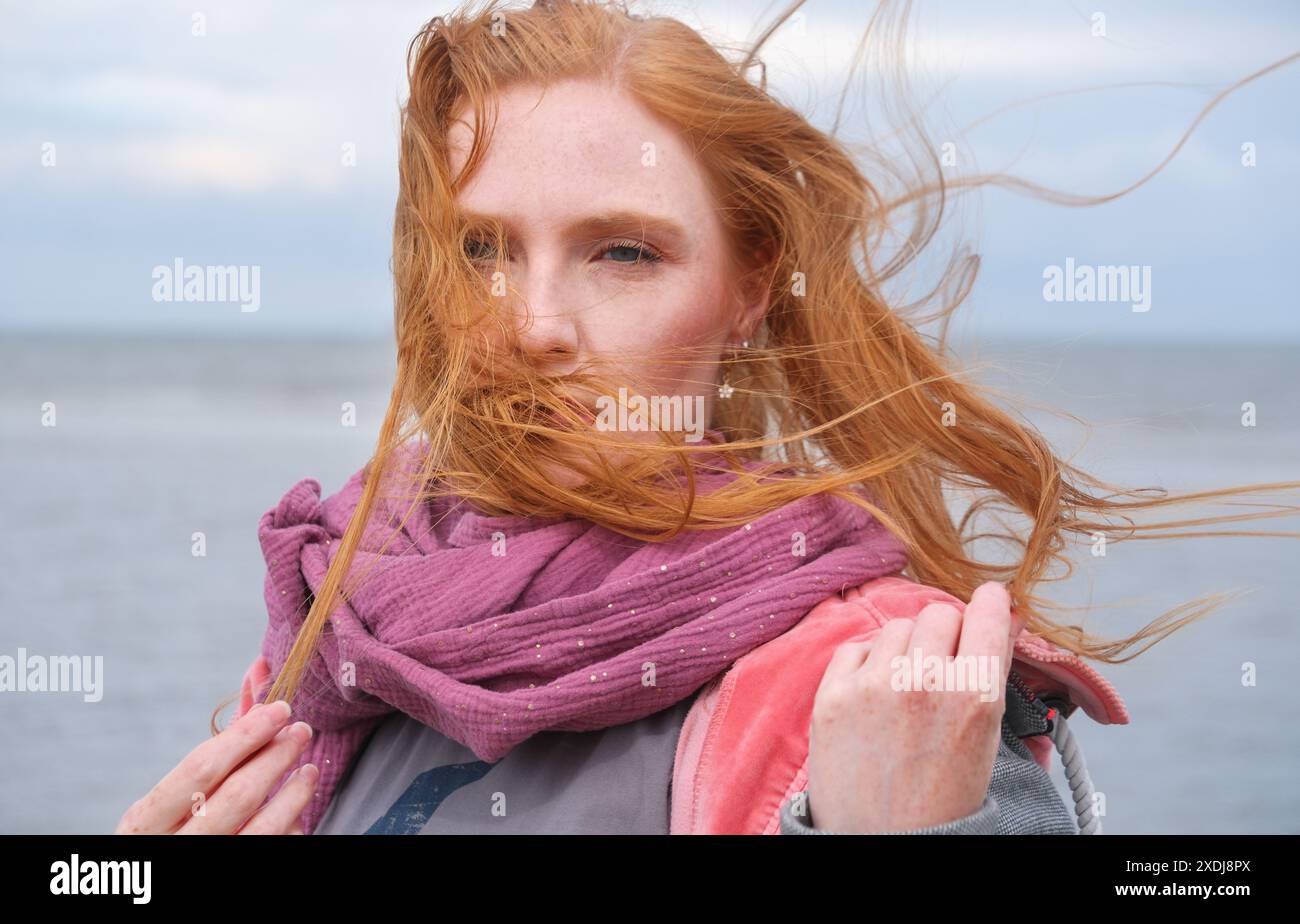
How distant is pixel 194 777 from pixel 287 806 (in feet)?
0.38

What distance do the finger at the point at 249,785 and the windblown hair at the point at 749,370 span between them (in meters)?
A: 0.13

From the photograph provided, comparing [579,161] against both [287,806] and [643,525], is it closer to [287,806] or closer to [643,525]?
[643,525]

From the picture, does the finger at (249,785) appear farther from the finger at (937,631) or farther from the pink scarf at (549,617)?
the finger at (937,631)

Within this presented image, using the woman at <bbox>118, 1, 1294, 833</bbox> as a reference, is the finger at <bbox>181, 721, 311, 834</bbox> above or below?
below

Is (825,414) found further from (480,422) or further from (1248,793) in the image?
(1248,793)

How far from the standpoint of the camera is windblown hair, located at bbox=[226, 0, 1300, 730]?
145cm

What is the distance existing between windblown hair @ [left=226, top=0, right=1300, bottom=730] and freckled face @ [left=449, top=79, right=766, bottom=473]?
0.07 ft

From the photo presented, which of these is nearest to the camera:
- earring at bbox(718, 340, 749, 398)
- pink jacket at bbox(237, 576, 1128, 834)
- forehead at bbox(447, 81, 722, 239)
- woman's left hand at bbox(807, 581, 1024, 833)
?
woman's left hand at bbox(807, 581, 1024, 833)

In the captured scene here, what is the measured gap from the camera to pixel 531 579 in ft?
4.65

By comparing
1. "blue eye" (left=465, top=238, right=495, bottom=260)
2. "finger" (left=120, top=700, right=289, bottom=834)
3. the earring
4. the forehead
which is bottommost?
"finger" (left=120, top=700, right=289, bottom=834)

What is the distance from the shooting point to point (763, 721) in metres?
1.27

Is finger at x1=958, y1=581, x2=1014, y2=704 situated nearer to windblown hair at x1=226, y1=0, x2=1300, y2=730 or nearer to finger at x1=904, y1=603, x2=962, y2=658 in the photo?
finger at x1=904, y1=603, x2=962, y2=658

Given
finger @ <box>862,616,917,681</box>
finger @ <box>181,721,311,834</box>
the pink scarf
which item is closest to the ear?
the pink scarf

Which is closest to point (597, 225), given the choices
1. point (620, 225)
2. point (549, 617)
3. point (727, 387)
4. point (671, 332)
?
point (620, 225)
